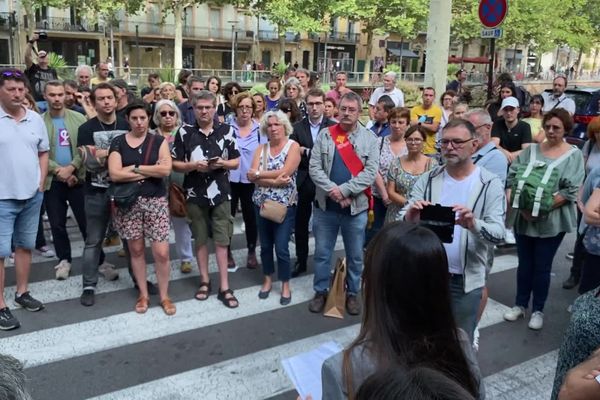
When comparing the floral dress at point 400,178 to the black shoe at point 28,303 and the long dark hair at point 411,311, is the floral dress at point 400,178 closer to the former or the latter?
the long dark hair at point 411,311

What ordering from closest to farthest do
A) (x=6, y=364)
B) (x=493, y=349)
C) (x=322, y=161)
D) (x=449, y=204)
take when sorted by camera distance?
(x=6, y=364) → (x=449, y=204) → (x=493, y=349) → (x=322, y=161)

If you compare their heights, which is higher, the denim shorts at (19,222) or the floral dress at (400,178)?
the floral dress at (400,178)

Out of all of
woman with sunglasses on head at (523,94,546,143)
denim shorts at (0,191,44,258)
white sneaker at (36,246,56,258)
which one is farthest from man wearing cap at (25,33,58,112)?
woman with sunglasses on head at (523,94,546,143)

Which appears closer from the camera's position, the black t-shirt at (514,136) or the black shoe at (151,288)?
the black shoe at (151,288)

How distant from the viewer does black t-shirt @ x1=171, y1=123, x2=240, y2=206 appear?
200 inches

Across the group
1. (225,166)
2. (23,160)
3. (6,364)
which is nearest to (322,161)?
(225,166)

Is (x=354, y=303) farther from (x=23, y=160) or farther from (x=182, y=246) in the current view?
(x=23, y=160)

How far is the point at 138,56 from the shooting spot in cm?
4703

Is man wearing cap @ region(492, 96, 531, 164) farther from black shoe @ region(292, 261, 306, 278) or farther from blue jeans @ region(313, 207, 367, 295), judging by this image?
black shoe @ region(292, 261, 306, 278)

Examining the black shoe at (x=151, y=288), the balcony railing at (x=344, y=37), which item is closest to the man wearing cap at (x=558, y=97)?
the black shoe at (x=151, y=288)

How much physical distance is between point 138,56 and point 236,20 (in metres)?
11.7

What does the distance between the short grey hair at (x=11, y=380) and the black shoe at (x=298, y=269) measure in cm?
460

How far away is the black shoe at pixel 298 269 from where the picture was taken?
238 inches

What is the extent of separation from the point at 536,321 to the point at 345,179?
2179 mm
